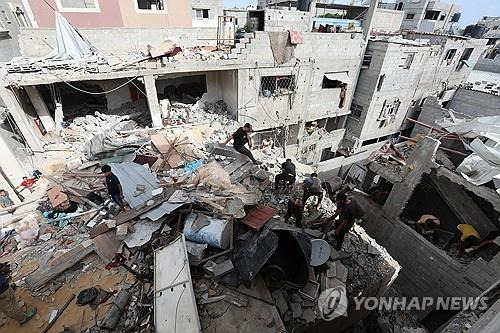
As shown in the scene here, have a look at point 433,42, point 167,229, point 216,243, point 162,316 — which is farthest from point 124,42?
point 433,42

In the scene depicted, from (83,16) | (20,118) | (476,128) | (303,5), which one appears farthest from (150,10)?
(476,128)

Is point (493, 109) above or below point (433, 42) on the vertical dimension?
below

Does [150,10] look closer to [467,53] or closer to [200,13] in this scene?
[200,13]

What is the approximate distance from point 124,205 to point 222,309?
3830 mm

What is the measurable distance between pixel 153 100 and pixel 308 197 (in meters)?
8.22

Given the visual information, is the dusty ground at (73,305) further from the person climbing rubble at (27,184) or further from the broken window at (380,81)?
the broken window at (380,81)

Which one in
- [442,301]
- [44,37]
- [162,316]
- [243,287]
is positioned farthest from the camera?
[44,37]

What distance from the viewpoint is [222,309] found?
14.5 feet

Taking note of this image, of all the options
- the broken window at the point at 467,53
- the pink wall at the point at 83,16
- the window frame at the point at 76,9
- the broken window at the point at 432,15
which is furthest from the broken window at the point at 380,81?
the broken window at the point at 432,15

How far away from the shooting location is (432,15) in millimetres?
32094

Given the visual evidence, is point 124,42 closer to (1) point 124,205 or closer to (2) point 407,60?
(1) point 124,205

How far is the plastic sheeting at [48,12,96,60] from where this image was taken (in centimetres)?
989

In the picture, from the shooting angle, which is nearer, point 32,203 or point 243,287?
point 243,287

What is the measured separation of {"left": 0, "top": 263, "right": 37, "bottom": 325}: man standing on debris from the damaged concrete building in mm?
144
